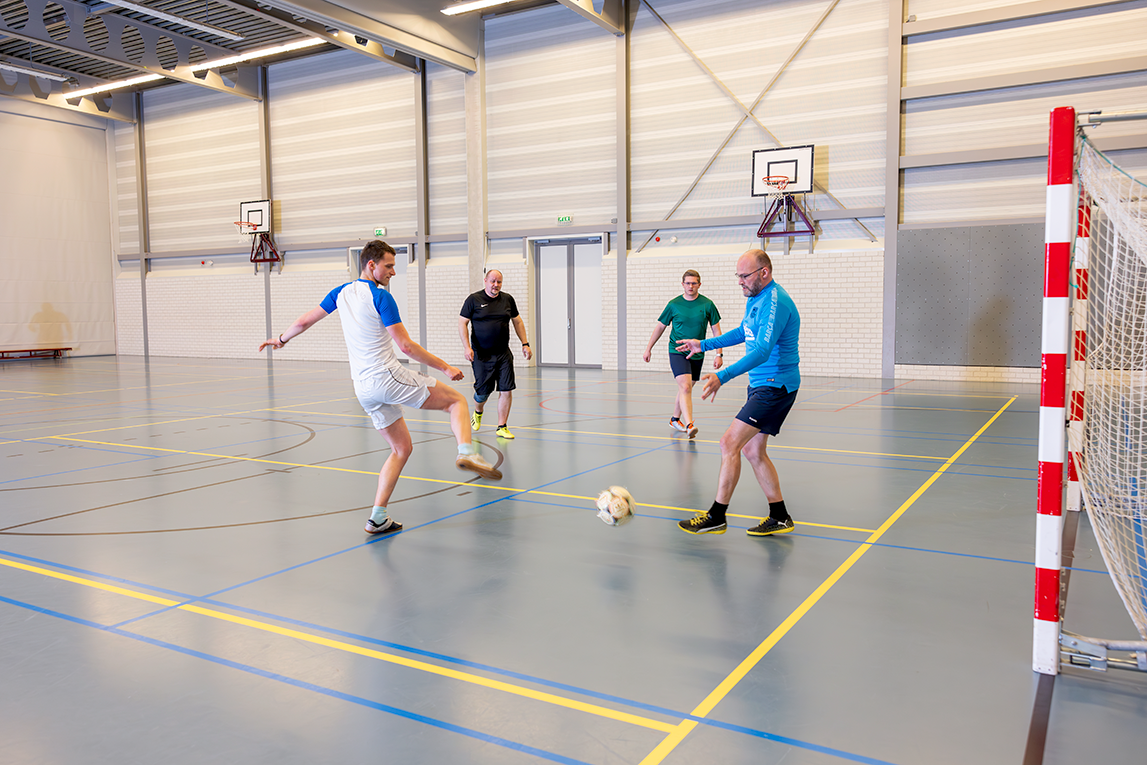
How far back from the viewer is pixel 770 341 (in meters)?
5.83

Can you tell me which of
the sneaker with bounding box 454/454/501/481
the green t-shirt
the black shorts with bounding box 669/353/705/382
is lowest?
the sneaker with bounding box 454/454/501/481

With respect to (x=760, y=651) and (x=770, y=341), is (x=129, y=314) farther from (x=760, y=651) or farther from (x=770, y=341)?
(x=760, y=651)

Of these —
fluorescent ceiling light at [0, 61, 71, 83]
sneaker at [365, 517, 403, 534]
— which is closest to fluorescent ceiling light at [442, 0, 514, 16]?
fluorescent ceiling light at [0, 61, 71, 83]

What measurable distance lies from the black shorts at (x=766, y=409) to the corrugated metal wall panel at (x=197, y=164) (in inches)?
1072

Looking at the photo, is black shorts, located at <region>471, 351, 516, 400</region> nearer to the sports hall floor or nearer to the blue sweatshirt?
the sports hall floor

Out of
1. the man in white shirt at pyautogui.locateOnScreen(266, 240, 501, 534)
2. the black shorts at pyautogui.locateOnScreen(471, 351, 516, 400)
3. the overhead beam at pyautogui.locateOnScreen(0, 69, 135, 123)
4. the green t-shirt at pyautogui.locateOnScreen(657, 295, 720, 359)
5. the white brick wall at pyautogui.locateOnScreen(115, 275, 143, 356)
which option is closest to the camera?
the man in white shirt at pyautogui.locateOnScreen(266, 240, 501, 534)

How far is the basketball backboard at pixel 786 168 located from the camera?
64.1 feet

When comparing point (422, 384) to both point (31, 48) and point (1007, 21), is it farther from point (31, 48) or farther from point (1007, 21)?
point (31, 48)

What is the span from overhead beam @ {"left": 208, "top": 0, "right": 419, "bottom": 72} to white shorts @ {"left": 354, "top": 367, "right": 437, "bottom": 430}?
17.6 m

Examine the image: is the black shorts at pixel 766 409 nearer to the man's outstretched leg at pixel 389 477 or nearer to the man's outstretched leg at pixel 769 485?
the man's outstretched leg at pixel 769 485

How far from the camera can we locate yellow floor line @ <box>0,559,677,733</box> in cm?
336

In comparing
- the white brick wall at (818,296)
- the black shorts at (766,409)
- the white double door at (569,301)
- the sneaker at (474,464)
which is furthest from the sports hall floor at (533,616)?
the white double door at (569,301)

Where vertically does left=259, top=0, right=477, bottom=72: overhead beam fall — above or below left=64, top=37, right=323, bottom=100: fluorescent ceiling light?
Result: below

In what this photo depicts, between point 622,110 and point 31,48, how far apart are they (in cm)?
2108
